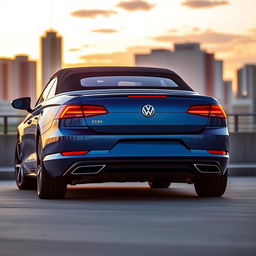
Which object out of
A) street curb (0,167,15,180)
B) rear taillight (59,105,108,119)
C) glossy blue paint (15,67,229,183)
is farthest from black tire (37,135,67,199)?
street curb (0,167,15,180)

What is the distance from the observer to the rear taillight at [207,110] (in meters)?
10.7

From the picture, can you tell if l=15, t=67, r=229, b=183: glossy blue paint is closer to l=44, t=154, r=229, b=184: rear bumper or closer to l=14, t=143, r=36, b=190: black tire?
l=44, t=154, r=229, b=184: rear bumper

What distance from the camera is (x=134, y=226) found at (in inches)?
316

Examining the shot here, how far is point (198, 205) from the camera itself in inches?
408

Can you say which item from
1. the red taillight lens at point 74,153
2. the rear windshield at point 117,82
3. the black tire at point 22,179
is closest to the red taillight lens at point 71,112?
the red taillight lens at point 74,153

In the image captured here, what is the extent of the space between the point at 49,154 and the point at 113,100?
0.97 meters

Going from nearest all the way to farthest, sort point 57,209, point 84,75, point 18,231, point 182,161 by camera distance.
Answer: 1. point 18,231
2. point 57,209
3. point 182,161
4. point 84,75

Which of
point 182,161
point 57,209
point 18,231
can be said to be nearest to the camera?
point 18,231

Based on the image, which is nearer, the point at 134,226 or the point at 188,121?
the point at 134,226

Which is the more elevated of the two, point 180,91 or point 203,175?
point 180,91

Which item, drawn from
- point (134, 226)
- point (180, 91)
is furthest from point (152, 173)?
point (134, 226)

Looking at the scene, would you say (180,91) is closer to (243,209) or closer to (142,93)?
(142,93)

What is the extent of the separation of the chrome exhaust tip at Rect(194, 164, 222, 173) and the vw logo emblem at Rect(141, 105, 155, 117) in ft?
2.52

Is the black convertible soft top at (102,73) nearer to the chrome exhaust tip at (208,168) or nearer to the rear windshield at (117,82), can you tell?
the rear windshield at (117,82)
